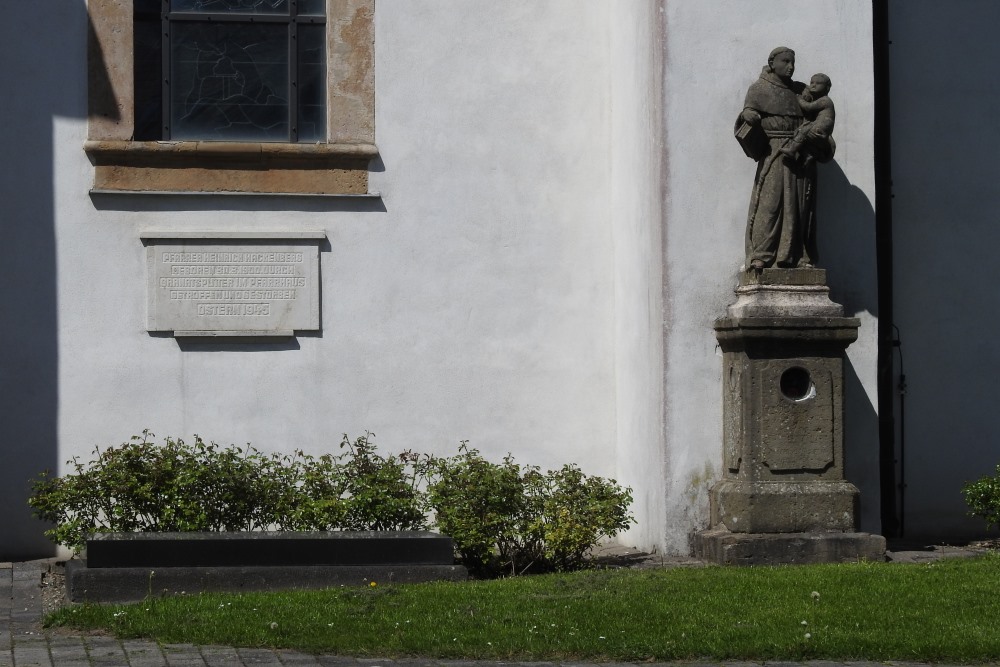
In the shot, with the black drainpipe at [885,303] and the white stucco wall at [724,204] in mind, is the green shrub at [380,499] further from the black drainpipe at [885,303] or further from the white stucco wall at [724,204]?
the black drainpipe at [885,303]

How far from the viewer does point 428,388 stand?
11.0 meters

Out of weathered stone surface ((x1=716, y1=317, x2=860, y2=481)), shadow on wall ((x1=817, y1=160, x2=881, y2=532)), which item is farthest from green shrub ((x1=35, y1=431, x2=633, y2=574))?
shadow on wall ((x1=817, y1=160, x2=881, y2=532))

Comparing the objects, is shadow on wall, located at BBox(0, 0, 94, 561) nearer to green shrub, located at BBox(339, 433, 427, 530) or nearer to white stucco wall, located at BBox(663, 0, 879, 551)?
green shrub, located at BBox(339, 433, 427, 530)

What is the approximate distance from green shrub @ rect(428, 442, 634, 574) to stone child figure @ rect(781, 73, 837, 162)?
2605mm

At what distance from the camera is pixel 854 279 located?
414 inches

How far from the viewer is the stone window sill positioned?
35.2 ft

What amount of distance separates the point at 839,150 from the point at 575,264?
6.97 ft

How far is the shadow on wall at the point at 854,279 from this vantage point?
1045cm

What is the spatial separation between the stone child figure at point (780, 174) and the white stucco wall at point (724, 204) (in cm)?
32

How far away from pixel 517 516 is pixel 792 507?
181 centimetres

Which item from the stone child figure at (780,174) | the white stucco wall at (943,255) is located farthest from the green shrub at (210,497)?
the white stucco wall at (943,255)

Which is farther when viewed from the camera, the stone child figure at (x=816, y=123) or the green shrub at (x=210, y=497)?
the stone child figure at (x=816, y=123)

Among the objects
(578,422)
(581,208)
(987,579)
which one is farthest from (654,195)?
(987,579)

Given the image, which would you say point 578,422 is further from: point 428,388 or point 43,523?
point 43,523
